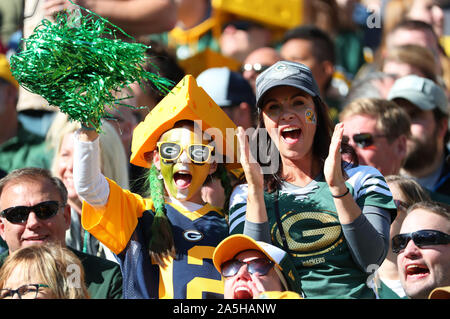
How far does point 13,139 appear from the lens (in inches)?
231

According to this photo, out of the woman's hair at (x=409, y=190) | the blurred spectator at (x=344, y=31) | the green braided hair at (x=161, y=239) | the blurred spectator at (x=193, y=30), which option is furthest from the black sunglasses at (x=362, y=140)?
the blurred spectator at (x=344, y=31)

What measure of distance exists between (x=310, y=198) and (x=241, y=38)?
3.40 meters

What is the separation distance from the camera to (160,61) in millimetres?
6023

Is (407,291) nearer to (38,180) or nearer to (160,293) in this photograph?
(160,293)

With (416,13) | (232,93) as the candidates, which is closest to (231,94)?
(232,93)

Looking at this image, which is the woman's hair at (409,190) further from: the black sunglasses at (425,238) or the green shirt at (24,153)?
the green shirt at (24,153)

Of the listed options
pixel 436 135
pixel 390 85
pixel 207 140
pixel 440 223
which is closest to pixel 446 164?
pixel 436 135

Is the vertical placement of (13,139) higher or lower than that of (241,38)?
lower

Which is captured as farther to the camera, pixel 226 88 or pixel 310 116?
pixel 226 88

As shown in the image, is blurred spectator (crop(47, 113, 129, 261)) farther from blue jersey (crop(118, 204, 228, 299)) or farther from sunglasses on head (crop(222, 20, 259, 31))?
sunglasses on head (crop(222, 20, 259, 31))

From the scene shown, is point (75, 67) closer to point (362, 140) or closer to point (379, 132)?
point (362, 140)

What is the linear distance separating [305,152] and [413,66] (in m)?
2.53

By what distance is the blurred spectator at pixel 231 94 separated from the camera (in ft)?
17.9

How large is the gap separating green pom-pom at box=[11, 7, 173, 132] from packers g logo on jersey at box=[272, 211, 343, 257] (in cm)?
97
